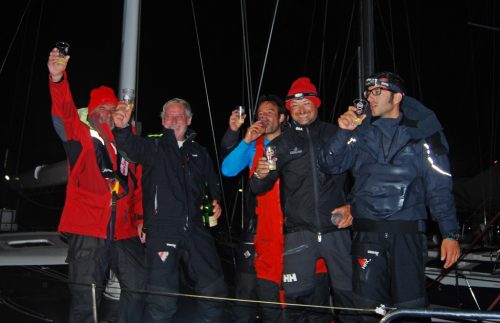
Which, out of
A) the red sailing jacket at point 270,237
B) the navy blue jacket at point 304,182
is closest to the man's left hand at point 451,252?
the navy blue jacket at point 304,182

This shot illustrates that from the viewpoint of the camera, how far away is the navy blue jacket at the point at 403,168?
3.24m

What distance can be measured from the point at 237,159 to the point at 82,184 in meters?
1.43

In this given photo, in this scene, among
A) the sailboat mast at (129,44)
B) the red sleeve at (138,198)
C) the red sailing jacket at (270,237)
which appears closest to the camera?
the red sailing jacket at (270,237)

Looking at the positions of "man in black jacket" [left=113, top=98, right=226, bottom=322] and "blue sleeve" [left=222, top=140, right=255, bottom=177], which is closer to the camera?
"man in black jacket" [left=113, top=98, right=226, bottom=322]

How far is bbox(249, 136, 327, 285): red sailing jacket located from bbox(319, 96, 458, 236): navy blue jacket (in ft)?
2.50

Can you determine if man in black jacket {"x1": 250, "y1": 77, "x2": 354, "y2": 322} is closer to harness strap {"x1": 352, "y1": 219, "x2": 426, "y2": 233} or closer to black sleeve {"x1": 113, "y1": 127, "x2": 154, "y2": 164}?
harness strap {"x1": 352, "y1": 219, "x2": 426, "y2": 233}

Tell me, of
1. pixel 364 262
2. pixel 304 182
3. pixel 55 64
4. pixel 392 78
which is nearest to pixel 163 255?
pixel 304 182

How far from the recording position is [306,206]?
146 inches

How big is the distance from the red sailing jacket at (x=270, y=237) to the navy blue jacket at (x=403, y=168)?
761 mm

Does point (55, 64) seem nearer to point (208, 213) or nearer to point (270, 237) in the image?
point (208, 213)

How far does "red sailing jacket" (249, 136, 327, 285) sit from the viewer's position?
392 cm

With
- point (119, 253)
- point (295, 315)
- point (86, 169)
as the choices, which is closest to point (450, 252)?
point (295, 315)

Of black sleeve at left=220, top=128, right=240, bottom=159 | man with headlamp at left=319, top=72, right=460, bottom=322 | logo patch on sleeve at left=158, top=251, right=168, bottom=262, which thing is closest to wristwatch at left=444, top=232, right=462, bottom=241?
man with headlamp at left=319, top=72, right=460, bottom=322

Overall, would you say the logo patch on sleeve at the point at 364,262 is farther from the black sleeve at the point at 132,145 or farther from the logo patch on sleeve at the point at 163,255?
the black sleeve at the point at 132,145
